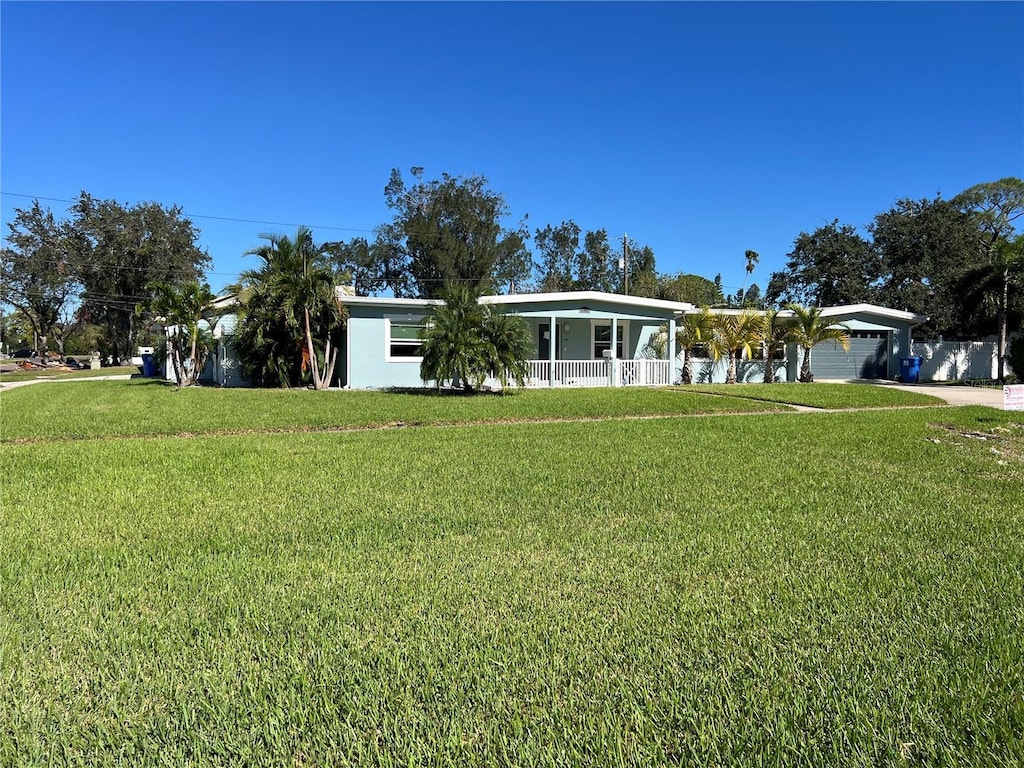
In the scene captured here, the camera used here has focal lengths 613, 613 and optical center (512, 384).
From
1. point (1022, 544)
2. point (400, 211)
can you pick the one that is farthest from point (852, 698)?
point (400, 211)

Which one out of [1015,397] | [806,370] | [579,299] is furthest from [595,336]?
[1015,397]

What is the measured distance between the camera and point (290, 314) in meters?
17.0

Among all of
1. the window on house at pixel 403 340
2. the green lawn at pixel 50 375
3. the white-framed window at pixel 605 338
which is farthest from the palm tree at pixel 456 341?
the green lawn at pixel 50 375

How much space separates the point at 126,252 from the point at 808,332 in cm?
4604

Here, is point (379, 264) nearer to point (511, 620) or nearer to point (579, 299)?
point (579, 299)

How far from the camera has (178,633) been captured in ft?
8.82

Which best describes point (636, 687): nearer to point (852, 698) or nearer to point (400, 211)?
point (852, 698)

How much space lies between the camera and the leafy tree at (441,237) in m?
45.4

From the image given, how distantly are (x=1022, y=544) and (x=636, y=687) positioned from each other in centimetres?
319

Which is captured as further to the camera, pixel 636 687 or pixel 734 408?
pixel 734 408

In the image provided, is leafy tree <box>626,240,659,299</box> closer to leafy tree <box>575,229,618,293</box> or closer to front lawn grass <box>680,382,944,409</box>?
leafy tree <box>575,229,618,293</box>

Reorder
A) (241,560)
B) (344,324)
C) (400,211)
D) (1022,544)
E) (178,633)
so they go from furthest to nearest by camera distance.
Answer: (400,211) → (344,324) → (1022,544) → (241,560) → (178,633)

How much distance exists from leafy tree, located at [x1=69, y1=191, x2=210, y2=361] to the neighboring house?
2886 cm

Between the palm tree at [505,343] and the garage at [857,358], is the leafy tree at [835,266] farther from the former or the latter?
the palm tree at [505,343]
